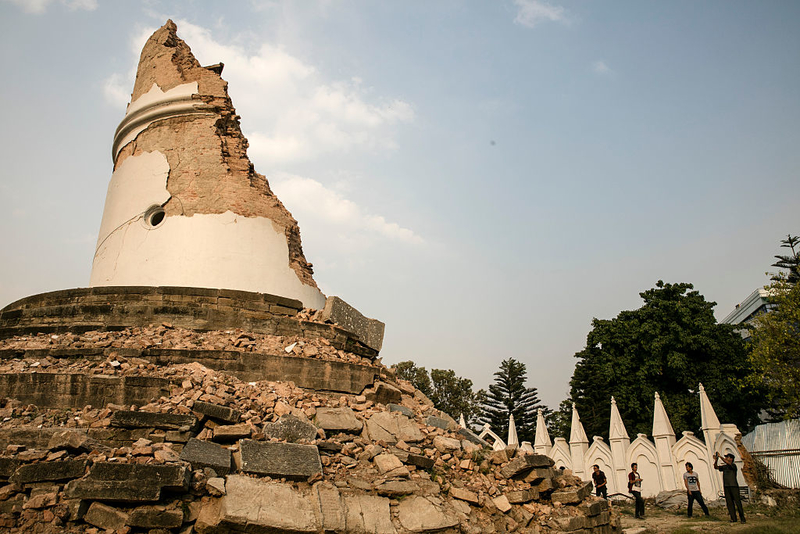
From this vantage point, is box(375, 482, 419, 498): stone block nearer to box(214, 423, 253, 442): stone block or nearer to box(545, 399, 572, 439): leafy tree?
box(214, 423, 253, 442): stone block

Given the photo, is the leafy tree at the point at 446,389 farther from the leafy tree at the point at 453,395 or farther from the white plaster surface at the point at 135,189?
the white plaster surface at the point at 135,189

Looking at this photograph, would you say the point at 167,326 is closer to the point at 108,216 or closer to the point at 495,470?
the point at 108,216

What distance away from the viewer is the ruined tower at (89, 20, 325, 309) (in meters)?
9.31

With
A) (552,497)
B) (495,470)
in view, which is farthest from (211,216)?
(552,497)

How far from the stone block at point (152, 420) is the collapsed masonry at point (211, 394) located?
0.06ft

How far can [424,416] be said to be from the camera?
731 cm

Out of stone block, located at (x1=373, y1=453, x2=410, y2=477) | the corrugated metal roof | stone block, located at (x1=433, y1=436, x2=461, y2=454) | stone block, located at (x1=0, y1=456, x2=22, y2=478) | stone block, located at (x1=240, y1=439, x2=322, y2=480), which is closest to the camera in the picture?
stone block, located at (x1=0, y1=456, x2=22, y2=478)

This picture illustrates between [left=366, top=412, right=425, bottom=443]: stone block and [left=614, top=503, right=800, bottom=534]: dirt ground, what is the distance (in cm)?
376

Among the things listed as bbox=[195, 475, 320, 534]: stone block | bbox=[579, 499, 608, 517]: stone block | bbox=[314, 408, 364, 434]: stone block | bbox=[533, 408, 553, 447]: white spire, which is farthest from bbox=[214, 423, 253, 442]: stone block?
bbox=[533, 408, 553, 447]: white spire

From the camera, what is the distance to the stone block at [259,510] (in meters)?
4.28

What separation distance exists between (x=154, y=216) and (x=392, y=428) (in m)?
6.30

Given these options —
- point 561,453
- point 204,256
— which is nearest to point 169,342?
point 204,256

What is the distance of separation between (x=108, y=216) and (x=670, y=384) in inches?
956

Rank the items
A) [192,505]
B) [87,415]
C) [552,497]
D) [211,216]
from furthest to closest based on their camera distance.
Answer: [211,216]
[552,497]
[87,415]
[192,505]
